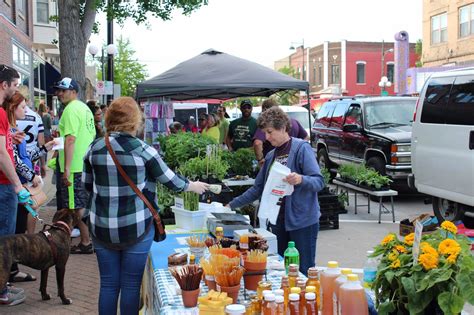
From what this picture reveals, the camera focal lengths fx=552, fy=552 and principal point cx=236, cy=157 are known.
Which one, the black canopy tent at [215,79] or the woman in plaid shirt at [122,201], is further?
the black canopy tent at [215,79]

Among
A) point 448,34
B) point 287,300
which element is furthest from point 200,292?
point 448,34

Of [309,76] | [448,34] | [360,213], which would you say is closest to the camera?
[360,213]

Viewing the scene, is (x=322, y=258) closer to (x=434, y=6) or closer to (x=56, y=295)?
(x=56, y=295)

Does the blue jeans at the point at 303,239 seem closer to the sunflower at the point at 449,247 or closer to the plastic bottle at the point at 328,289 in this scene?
the plastic bottle at the point at 328,289

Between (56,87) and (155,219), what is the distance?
3312mm

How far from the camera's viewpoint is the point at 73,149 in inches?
255

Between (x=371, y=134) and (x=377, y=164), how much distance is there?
0.64 metres

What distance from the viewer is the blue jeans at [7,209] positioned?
486 cm

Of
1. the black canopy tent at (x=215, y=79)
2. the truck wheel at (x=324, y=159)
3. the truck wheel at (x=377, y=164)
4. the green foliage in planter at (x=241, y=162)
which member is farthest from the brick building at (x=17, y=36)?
the truck wheel at (x=377, y=164)

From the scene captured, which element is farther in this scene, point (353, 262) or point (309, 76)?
point (309, 76)

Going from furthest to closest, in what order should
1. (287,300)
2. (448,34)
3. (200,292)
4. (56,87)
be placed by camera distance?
(448,34) < (56,87) < (200,292) < (287,300)

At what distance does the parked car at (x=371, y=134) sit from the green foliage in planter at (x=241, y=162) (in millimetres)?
3393

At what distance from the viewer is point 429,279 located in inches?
92.0

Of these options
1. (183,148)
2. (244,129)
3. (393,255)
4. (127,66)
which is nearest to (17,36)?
(244,129)
